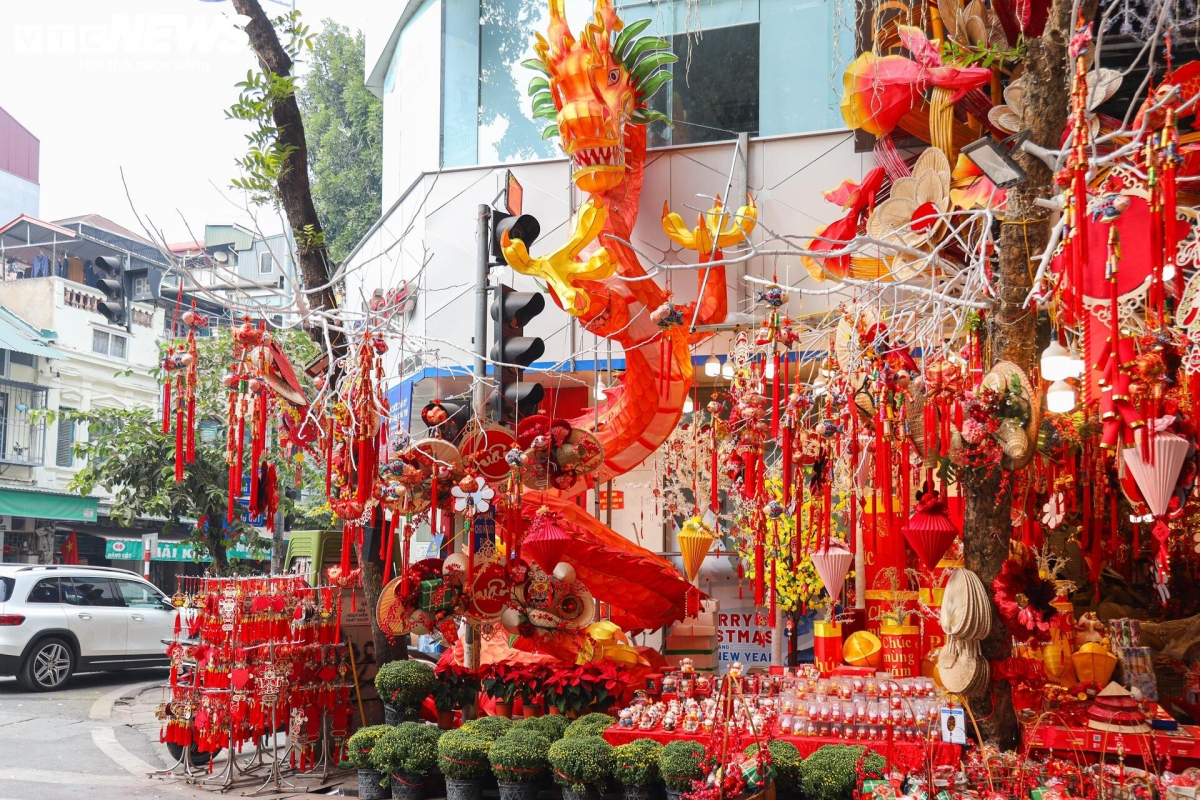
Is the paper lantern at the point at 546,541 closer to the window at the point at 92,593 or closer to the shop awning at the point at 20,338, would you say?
the window at the point at 92,593

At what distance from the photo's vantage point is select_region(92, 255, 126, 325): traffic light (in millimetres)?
16052

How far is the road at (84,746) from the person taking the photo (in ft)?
28.4

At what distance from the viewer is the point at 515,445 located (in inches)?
323

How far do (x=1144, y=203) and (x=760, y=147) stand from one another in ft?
20.4

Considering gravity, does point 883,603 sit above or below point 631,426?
below

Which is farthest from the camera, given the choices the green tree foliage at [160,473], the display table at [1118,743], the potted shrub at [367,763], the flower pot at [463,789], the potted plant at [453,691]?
the green tree foliage at [160,473]

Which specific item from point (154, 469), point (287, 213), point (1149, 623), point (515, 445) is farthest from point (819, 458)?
point (154, 469)

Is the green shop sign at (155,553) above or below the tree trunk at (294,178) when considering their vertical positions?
below

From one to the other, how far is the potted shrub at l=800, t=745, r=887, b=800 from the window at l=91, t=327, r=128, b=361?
23.7 m

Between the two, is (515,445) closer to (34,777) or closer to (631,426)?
(631,426)

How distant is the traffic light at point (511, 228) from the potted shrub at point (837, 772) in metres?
4.12

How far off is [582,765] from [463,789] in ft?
3.47

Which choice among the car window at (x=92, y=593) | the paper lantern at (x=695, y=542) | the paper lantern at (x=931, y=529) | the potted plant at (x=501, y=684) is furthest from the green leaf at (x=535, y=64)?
the car window at (x=92, y=593)

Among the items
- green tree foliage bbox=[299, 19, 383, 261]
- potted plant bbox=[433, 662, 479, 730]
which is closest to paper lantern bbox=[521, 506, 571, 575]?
potted plant bbox=[433, 662, 479, 730]
